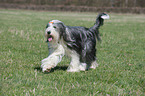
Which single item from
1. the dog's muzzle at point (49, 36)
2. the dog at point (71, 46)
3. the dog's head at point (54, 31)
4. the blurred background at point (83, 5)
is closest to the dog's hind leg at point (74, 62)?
the dog at point (71, 46)

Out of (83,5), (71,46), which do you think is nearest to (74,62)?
(71,46)

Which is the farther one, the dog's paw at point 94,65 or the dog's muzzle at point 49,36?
the dog's paw at point 94,65

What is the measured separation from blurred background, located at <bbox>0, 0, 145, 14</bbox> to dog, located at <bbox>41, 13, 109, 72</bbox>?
127 feet

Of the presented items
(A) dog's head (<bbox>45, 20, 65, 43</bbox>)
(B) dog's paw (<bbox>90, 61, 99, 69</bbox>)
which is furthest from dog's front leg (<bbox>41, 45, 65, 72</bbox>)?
(B) dog's paw (<bbox>90, 61, 99, 69</bbox>)

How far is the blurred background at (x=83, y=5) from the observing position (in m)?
43.1

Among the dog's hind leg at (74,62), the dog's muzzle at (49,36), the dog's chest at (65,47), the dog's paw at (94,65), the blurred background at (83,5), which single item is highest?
the dog's muzzle at (49,36)

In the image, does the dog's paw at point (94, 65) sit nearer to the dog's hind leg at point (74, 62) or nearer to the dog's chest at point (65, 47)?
the dog's hind leg at point (74, 62)

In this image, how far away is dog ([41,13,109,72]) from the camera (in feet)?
14.0

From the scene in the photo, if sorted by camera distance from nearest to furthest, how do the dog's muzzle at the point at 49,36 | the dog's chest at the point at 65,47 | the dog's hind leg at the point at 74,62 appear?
1. the dog's muzzle at the point at 49,36
2. the dog's chest at the point at 65,47
3. the dog's hind leg at the point at 74,62

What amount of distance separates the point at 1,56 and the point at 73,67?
2070 millimetres

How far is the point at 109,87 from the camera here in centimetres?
375

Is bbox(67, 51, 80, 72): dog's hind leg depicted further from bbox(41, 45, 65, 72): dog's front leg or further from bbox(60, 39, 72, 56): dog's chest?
bbox(41, 45, 65, 72): dog's front leg

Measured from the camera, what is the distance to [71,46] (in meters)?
4.50

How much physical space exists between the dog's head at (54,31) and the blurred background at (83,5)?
39.5m
